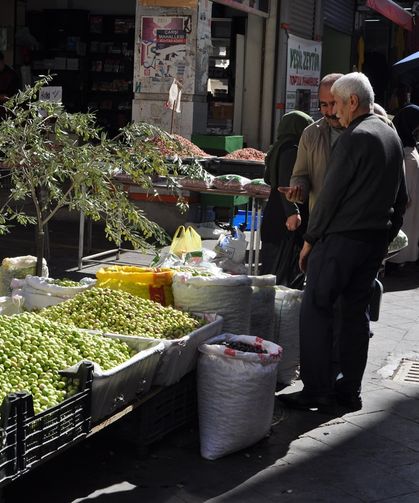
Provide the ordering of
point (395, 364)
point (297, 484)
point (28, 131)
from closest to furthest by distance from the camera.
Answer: point (297, 484) < point (28, 131) < point (395, 364)

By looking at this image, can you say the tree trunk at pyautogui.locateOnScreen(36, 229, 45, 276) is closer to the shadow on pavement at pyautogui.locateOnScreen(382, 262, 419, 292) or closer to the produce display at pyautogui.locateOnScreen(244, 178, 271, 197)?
the produce display at pyautogui.locateOnScreen(244, 178, 271, 197)

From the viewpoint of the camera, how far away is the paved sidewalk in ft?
15.2

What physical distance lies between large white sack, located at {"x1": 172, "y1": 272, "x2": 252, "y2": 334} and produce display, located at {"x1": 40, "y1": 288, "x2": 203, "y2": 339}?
0.10m

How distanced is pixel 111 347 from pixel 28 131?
1441 mm

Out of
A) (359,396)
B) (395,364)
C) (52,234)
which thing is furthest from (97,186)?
(52,234)

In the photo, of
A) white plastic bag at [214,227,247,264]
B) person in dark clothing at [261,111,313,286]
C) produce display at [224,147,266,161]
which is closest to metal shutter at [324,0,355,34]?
produce display at [224,147,266,161]

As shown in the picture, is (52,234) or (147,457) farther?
(52,234)

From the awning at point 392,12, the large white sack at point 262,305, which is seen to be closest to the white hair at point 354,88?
the large white sack at point 262,305

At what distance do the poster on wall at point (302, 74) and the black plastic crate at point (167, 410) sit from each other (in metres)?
11.0

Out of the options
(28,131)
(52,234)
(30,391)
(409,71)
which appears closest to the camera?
(30,391)

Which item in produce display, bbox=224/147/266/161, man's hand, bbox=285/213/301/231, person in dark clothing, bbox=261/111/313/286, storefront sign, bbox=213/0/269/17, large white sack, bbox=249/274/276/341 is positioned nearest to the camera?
large white sack, bbox=249/274/276/341

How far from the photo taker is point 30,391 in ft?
14.2

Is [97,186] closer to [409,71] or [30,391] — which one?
[30,391]

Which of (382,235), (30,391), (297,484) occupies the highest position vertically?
(382,235)
